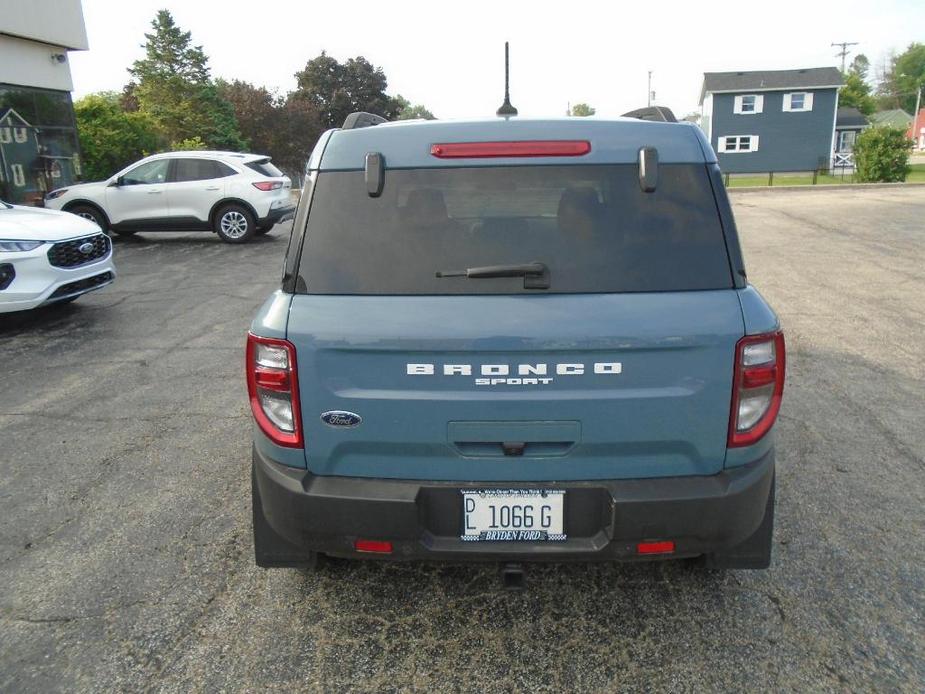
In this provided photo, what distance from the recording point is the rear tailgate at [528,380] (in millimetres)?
2410

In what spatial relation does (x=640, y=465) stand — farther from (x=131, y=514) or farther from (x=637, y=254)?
(x=131, y=514)

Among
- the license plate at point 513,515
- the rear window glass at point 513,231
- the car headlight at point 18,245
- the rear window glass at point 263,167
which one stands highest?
the rear window glass at point 513,231

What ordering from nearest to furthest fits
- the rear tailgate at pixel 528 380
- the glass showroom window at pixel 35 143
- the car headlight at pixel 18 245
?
the rear tailgate at pixel 528 380 → the car headlight at pixel 18 245 → the glass showroom window at pixel 35 143

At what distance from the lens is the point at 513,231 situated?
2.58 meters

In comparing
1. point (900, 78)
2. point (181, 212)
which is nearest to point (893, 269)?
point (181, 212)

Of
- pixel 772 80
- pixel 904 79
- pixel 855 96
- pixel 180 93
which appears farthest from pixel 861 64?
pixel 180 93

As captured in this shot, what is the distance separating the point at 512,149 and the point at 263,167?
1307 centimetres

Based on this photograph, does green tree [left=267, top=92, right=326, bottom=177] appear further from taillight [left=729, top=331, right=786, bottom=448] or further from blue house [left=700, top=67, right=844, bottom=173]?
taillight [left=729, top=331, right=786, bottom=448]

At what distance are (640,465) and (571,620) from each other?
83 cm

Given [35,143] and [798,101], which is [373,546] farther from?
[798,101]

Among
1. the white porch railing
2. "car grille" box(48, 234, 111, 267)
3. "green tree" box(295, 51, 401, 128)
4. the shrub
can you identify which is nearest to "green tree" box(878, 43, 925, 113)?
the white porch railing

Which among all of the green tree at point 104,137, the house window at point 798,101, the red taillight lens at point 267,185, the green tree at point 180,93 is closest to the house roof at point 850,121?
the house window at point 798,101

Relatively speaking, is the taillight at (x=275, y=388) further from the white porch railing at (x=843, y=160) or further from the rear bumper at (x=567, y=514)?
the white porch railing at (x=843, y=160)

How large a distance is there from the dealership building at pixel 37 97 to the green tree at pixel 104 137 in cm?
213
